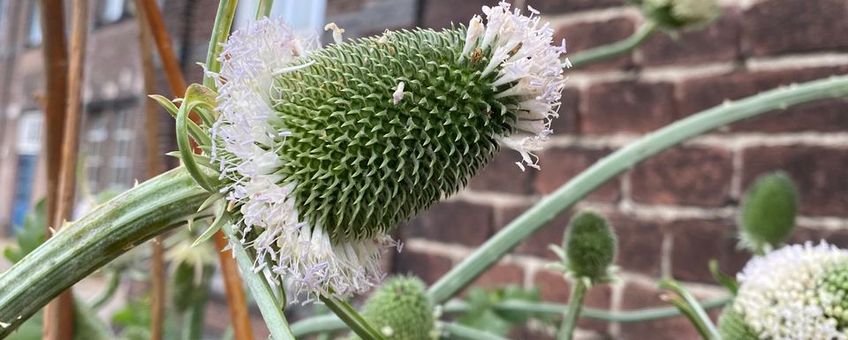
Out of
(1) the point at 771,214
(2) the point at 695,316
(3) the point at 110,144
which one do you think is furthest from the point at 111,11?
(2) the point at 695,316

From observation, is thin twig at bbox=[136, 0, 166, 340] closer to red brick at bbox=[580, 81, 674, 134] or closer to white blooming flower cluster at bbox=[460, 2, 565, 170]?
white blooming flower cluster at bbox=[460, 2, 565, 170]

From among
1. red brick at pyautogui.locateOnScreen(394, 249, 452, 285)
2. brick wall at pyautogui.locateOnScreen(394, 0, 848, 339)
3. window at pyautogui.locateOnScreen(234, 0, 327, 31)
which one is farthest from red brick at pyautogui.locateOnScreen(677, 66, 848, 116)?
window at pyautogui.locateOnScreen(234, 0, 327, 31)

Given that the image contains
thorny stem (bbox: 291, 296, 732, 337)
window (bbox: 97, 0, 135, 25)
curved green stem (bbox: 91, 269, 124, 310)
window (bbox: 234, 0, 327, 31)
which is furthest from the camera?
window (bbox: 97, 0, 135, 25)

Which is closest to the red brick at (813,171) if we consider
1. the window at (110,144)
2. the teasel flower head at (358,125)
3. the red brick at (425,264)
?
the red brick at (425,264)

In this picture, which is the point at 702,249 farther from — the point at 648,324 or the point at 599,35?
the point at 599,35

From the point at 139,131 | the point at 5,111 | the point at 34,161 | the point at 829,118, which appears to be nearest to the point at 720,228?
the point at 829,118

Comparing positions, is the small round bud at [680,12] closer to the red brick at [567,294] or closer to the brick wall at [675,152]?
the brick wall at [675,152]

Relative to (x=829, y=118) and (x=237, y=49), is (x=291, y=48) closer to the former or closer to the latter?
(x=237, y=49)
